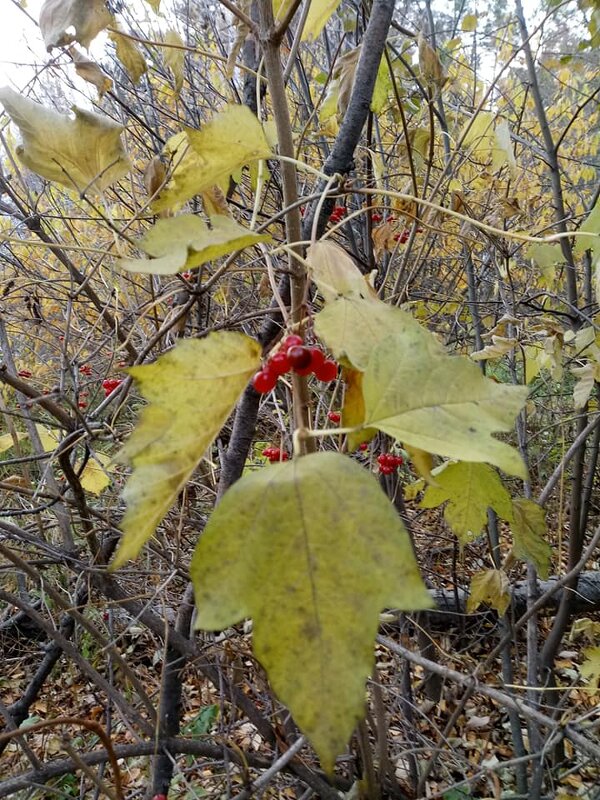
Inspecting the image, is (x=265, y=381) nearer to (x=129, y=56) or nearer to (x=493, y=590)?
(x=129, y=56)

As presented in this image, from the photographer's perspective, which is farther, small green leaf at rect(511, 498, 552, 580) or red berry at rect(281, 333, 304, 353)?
small green leaf at rect(511, 498, 552, 580)

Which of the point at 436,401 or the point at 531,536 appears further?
the point at 531,536

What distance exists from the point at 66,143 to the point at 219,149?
0.92 ft

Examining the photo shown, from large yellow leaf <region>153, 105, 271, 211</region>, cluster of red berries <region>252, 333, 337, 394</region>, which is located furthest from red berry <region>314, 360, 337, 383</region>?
large yellow leaf <region>153, 105, 271, 211</region>

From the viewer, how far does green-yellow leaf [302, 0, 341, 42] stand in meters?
0.89

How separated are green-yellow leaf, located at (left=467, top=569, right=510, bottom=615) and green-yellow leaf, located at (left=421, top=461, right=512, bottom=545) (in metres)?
0.59

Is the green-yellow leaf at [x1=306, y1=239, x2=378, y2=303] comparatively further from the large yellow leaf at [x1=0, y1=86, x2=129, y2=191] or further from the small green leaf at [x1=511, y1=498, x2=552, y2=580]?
the small green leaf at [x1=511, y1=498, x2=552, y2=580]

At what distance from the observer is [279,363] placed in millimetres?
490

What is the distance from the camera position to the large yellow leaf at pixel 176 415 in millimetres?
359

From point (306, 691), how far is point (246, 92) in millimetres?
1771

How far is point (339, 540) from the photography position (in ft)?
1.20

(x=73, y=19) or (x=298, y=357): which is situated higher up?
(x=73, y=19)

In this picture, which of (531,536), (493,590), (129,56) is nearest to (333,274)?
(531,536)

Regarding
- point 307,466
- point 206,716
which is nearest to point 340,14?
point 307,466
